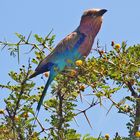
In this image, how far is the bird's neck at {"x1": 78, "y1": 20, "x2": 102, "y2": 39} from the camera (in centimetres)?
662

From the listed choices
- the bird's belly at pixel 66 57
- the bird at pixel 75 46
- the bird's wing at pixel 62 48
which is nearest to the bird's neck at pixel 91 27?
the bird at pixel 75 46

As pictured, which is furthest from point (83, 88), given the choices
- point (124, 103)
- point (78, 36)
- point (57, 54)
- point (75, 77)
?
point (78, 36)

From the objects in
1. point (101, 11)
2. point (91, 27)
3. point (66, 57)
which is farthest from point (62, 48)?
point (101, 11)

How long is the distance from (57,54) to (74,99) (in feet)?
4.49

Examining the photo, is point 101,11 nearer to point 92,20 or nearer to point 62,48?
point 92,20

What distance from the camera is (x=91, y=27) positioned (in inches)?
264

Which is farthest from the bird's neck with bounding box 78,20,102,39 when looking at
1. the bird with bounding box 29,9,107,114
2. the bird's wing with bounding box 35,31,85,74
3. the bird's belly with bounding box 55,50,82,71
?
the bird's belly with bounding box 55,50,82,71

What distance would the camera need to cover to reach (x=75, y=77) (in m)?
4.45

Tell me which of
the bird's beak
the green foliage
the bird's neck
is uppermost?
the bird's beak

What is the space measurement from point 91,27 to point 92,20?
0.12m

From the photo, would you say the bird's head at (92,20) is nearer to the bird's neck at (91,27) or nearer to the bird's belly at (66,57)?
the bird's neck at (91,27)

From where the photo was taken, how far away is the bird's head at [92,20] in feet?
21.9

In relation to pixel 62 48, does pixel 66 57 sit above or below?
below

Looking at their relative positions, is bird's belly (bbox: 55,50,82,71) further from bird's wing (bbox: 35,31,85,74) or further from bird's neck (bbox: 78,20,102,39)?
bird's neck (bbox: 78,20,102,39)
